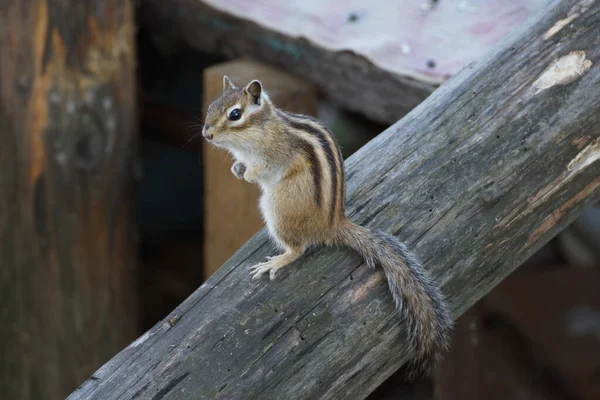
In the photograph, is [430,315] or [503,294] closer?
[430,315]

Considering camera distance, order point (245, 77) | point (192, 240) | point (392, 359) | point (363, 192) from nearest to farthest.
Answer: point (392, 359) < point (363, 192) < point (245, 77) < point (192, 240)

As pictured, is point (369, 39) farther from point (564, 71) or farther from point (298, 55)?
point (564, 71)

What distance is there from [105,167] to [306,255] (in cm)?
184

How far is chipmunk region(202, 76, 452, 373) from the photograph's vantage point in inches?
66.5

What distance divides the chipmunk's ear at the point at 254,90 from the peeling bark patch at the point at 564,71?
2.06ft

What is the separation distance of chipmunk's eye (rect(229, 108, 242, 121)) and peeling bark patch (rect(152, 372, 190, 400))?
0.75 metres

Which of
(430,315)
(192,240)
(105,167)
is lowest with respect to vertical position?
(192,240)

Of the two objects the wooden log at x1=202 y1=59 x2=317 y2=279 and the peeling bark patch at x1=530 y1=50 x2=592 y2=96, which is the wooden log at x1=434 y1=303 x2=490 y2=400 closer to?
the wooden log at x1=202 y1=59 x2=317 y2=279

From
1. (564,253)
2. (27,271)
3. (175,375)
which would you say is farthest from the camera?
(564,253)

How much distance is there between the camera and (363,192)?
1.85 meters

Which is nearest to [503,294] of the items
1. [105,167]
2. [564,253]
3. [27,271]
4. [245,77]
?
[564,253]

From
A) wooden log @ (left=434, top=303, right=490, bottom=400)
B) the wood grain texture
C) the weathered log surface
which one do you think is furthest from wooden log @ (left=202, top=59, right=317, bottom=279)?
the weathered log surface

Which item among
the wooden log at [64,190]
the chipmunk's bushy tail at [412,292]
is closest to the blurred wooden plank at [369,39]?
the wooden log at [64,190]

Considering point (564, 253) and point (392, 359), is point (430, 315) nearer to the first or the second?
point (392, 359)
